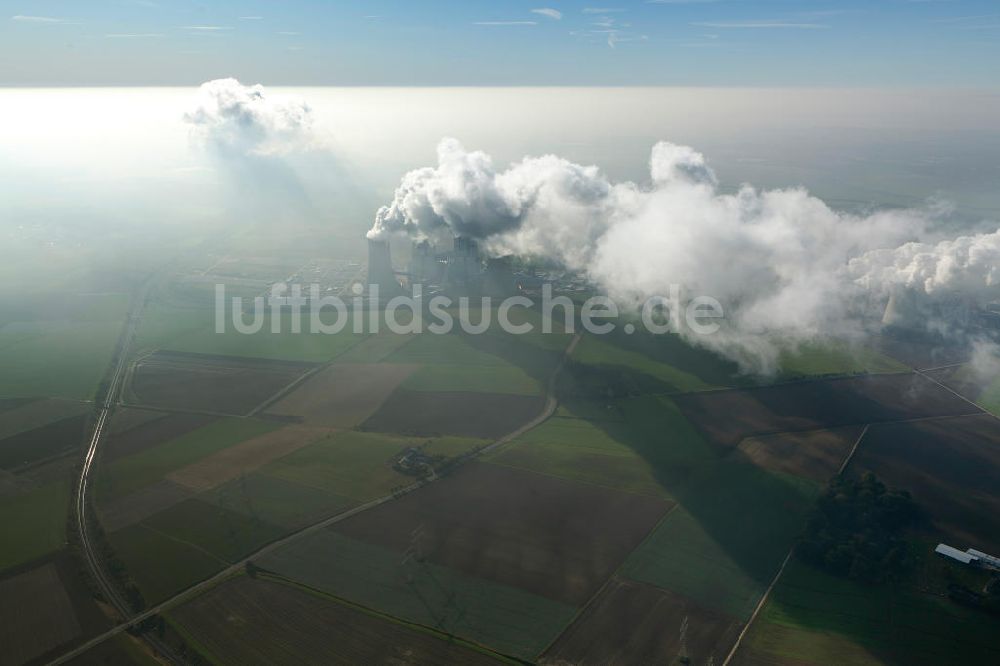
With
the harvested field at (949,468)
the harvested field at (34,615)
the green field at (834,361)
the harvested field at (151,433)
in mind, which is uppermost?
the green field at (834,361)

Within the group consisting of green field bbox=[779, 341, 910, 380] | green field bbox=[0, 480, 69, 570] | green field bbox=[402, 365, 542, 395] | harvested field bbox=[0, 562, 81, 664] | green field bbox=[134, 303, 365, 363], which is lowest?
harvested field bbox=[0, 562, 81, 664]

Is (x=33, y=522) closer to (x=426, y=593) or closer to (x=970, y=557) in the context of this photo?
(x=426, y=593)

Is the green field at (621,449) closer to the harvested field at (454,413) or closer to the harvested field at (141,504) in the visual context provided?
the harvested field at (454,413)

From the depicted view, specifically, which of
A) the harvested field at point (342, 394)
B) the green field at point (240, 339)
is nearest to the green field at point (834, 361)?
the harvested field at point (342, 394)

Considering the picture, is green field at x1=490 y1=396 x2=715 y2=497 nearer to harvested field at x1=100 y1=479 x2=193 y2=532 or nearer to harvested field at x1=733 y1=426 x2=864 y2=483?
harvested field at x1=733 y1=426 x2=864 y2=483

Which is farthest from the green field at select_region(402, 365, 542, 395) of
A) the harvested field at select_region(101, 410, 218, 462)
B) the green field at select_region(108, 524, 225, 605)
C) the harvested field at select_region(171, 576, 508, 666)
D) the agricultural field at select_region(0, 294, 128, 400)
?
the agricultural field at select_region(0, 294, 128, 400)

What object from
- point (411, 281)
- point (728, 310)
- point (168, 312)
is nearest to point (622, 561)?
point (728, 310)

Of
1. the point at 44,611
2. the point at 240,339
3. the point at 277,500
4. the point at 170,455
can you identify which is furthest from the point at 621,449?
the point at 240,339
